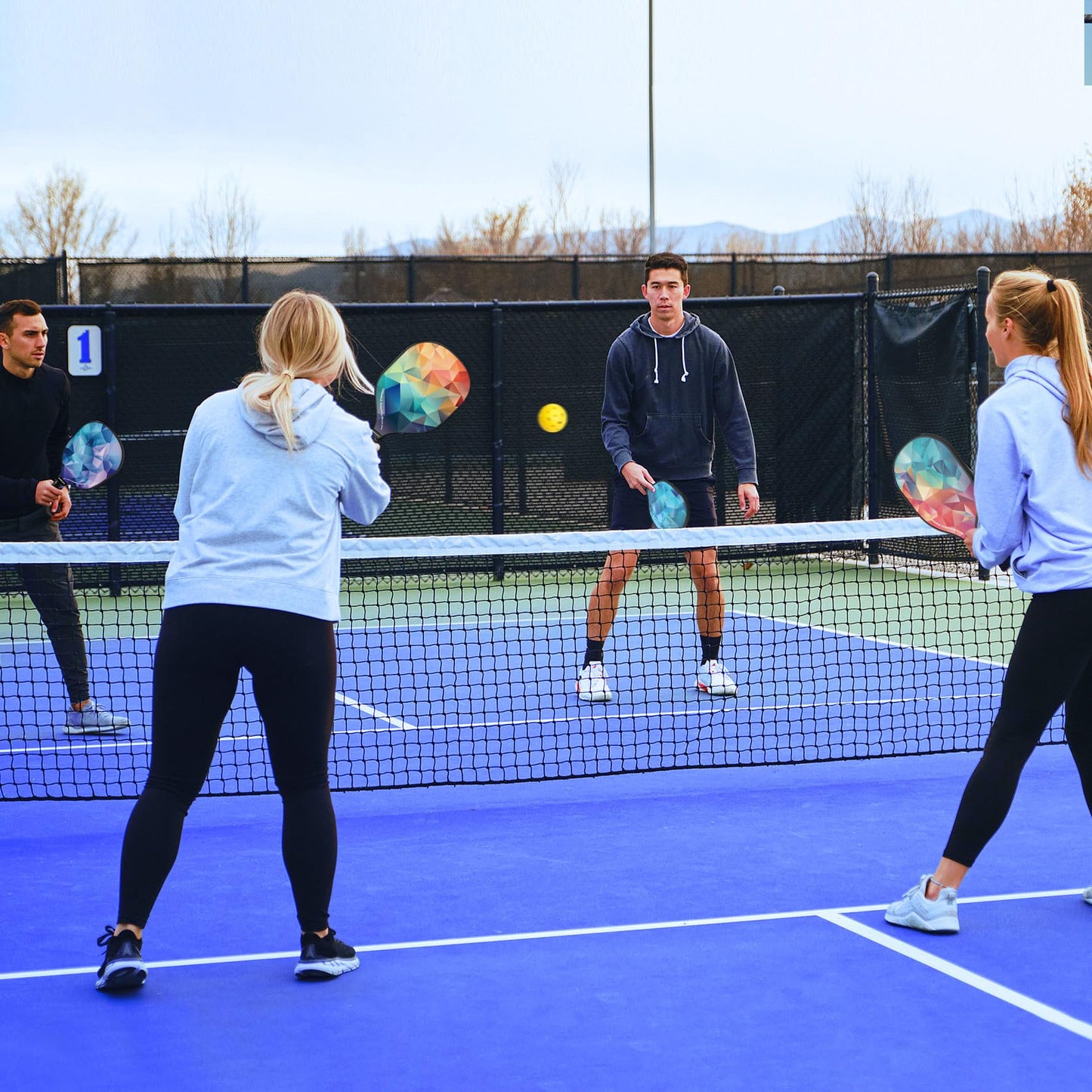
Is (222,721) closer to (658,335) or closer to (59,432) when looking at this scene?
(59,432)

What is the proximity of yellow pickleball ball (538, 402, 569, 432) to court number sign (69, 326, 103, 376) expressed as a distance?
10.2 ft

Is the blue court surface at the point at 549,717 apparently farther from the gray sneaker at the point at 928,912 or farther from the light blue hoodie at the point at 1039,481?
the light blue hoodie at the point at 1039,481

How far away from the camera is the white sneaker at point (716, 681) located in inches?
267

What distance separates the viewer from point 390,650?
330 inches

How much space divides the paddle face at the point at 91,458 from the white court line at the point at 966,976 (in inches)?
158

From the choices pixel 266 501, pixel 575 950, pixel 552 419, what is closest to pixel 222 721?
pixel 266 501

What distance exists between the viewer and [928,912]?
12.1 feet

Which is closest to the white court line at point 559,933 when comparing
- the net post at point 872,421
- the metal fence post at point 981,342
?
the metal fence post at point 981,342

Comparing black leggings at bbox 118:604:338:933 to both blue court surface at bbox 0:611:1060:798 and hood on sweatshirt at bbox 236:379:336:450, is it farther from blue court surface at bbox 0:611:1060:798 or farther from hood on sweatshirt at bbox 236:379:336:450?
blue court surface at bbox 0:611:1060:798

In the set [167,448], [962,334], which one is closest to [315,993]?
[167,448]

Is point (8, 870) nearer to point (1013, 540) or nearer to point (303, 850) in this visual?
point (303, 850)

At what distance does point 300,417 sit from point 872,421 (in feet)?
28.4

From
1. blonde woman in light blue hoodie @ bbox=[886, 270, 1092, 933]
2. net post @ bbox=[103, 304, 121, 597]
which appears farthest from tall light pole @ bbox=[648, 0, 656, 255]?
blonde woman in light blue hoodie @ bbox=[886, 270, 1092, 933]

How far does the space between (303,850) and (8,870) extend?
136cm
